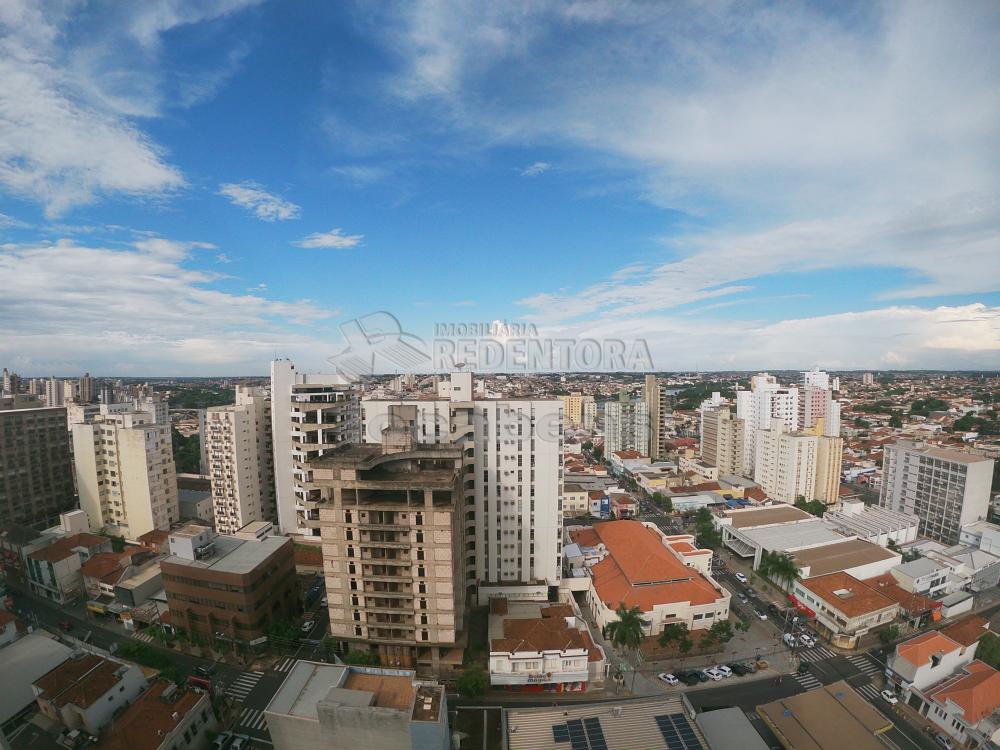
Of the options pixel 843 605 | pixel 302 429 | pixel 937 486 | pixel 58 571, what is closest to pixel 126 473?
pixel 58 571

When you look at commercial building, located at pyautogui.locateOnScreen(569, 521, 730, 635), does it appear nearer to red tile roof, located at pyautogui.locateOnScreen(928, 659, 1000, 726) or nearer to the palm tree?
the palm tree

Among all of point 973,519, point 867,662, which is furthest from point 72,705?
point 973,519

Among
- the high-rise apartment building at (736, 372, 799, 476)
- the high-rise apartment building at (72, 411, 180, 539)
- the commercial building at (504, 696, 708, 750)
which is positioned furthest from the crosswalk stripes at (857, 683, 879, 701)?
the high-rise apartment building at (72, 411, 180, 539)

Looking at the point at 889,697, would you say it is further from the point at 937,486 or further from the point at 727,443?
the point at 727,443

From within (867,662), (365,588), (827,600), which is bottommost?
(867,662)

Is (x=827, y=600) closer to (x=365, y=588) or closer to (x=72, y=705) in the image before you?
(x=365, y=588)

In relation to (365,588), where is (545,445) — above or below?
above
